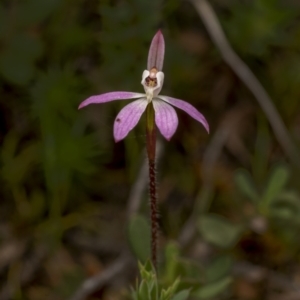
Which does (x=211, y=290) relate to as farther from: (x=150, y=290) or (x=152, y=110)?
(x=152, y=110)

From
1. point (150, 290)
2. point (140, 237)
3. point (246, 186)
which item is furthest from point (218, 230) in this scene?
point (150, 290)

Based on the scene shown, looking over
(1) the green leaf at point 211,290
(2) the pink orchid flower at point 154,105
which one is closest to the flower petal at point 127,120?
(2) the pink orchid flower at point 154,105

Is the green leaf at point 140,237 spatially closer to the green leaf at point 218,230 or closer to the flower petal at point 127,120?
the green leaf at point 218,230

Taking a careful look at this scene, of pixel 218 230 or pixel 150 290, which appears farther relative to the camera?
pixel 218 230

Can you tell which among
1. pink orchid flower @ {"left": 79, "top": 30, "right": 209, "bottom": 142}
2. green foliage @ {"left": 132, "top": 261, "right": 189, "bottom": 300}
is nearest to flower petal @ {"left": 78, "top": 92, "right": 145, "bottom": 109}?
pink orchid flower @ {"left": 79, "top": 30, "right": 209, "bottom": 142}

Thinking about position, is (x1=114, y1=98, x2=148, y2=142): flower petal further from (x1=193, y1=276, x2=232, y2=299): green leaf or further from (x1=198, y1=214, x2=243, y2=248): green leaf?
(x1=198, y1=214, x2=243, y2=248): green leaf

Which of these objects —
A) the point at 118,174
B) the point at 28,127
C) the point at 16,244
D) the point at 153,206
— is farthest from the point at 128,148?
the point at 153,206
